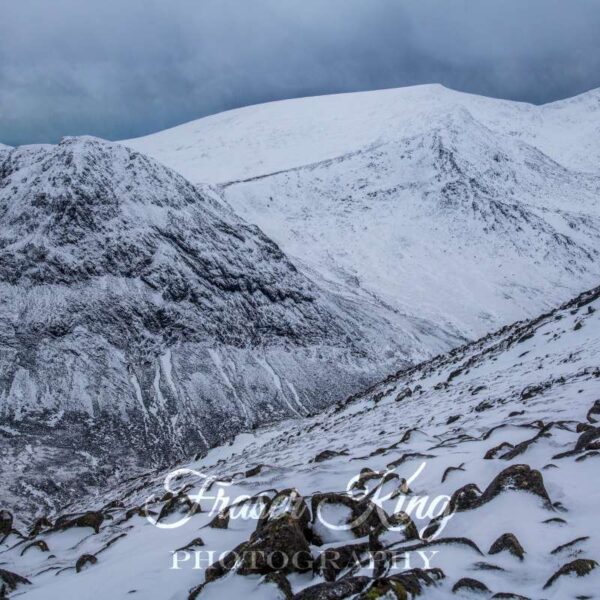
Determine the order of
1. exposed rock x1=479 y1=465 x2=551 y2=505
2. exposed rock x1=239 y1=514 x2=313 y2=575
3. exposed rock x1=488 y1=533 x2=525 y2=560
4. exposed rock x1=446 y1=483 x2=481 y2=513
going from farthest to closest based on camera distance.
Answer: exposed rock x1=446 y1=483 x2=481 y2=513 < exposed rock x1=479 y1=465 x2=551 y2=505 < exposed rock x1=239 y1=514 x2=313 y2=575 < exposed rock x1=488 y1=533 x2=525 y2=560

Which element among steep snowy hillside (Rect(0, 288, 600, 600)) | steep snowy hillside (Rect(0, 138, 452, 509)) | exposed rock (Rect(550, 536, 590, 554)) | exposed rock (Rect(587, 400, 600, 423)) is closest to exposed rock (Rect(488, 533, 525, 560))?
steep snowy hillside (Rect(0, 288, 600, 600))

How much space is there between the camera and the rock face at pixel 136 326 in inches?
2630

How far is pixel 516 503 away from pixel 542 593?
7.44 feet

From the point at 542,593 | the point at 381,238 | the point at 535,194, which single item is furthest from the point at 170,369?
the point at 535,194

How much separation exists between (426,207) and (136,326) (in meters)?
82.8

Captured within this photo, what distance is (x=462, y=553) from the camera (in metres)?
7.85

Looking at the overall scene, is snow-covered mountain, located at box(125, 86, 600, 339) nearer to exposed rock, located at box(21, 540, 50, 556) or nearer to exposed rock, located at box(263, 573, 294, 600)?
exposed rock, located at box(21, 540, 50, 556)

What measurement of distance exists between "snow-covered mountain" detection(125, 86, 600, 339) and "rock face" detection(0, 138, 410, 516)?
21.5 meters

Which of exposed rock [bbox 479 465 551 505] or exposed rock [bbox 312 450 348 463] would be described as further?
exposed rock [bbox 312 450 348 463]

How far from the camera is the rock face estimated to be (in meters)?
66.8

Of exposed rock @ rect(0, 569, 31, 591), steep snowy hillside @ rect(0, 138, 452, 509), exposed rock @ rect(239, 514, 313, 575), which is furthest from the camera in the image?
steep snowy hillside @ rect(0, 138, 452, 509)

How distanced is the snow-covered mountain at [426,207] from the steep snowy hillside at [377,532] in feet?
314

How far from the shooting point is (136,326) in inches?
3295

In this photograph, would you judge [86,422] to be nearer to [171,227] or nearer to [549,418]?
[171,227]
